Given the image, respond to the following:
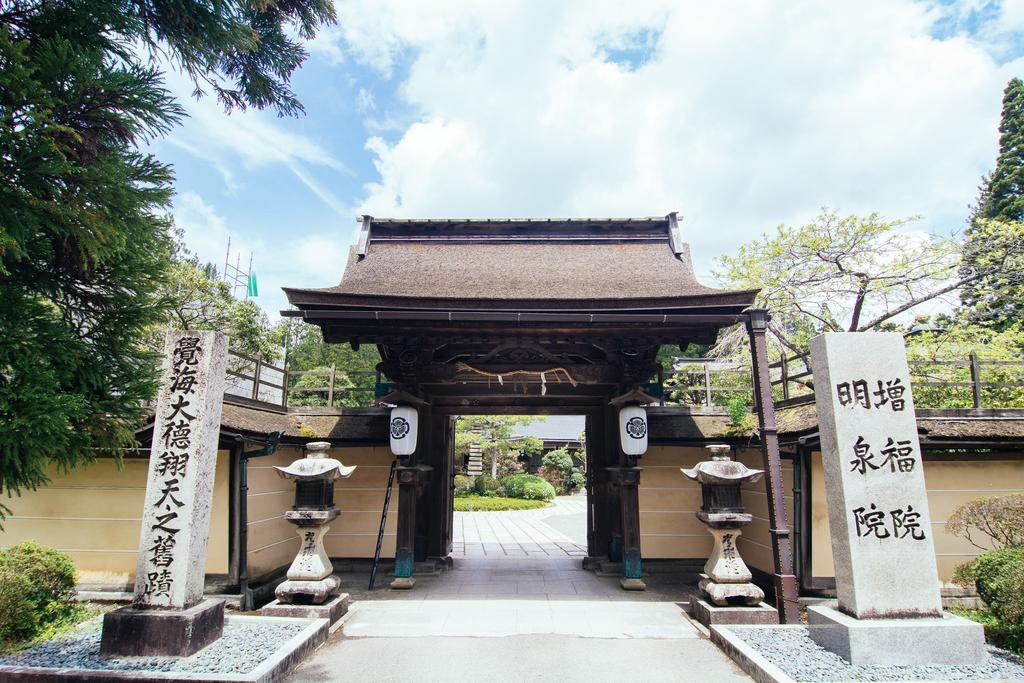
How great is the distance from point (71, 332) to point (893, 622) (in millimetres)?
7181

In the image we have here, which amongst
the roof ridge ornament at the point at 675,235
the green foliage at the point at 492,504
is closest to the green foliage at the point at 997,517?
the roof ridge ornament at the point at 675,235

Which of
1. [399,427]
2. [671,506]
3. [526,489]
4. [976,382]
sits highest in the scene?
[976,382]

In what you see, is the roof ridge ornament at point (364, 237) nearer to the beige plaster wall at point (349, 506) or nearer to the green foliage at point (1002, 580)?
the beige plaster wall at point (349, 506)

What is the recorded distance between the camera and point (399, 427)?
834cm

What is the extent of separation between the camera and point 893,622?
462cm

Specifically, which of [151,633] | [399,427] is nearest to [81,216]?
[151,633]

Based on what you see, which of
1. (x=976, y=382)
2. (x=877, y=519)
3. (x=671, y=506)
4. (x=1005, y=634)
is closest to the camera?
(x=877, y=519)

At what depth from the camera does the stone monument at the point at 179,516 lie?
15.3ft

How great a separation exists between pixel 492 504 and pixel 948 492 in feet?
54.0

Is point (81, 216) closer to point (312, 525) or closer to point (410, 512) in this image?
point (312, 525)

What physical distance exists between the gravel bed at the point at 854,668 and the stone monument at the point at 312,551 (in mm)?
4959

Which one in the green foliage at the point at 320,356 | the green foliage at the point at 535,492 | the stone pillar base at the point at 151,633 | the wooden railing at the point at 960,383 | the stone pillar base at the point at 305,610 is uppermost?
the green foliage at the point at 320,356

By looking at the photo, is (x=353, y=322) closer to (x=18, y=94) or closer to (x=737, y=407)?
(x=18, y=94)

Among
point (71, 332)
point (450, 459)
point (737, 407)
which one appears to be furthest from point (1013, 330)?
point (71, 332)
